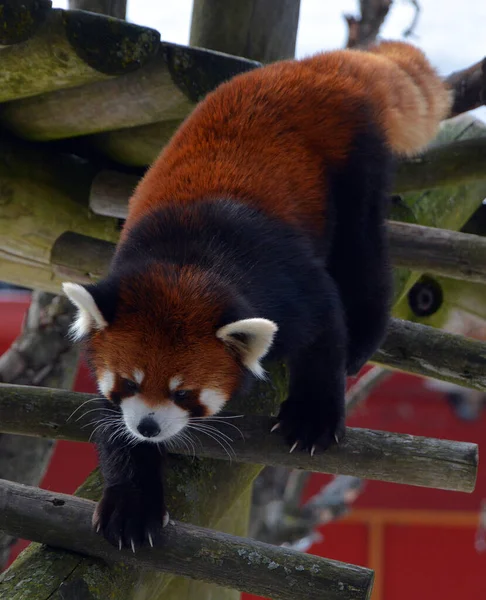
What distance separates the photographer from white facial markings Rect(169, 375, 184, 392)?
95.4 inches

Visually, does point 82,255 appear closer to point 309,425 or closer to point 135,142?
point 135,142

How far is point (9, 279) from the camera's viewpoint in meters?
4.32

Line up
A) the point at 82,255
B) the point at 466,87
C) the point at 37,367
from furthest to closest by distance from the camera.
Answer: the point at 37,367
the point at 466,87
the point at 82,255

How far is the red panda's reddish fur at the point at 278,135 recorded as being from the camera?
2.91 m

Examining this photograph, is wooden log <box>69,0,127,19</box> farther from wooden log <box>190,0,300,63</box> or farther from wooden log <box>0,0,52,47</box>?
wooden log <box>0,0,52,47</box>

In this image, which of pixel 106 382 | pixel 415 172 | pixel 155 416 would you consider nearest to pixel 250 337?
pixel 155 416

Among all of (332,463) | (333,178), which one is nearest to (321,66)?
(333,178)

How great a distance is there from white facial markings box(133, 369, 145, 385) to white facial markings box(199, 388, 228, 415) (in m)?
0.19

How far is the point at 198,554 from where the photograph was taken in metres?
2.21

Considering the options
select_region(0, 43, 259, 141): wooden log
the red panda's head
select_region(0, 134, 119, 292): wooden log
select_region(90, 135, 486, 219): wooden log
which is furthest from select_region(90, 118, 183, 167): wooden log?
the red panda's head

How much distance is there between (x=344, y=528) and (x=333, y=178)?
5.52 meters

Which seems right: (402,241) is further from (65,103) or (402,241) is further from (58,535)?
(58,535)

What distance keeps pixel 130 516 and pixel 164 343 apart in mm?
469

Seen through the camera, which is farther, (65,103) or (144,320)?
(65,103)
